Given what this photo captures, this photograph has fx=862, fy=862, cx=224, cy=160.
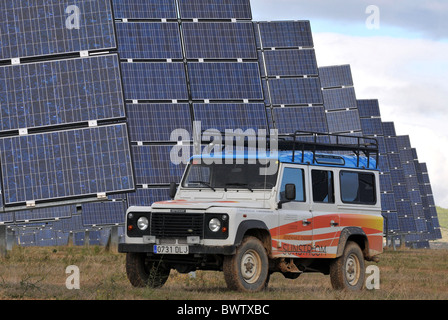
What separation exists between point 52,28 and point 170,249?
42.6 feet

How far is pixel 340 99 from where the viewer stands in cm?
5506

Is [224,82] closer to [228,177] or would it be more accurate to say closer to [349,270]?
[349,270]

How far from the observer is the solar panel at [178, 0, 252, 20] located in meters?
30.9

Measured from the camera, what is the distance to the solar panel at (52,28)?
85.9 feet

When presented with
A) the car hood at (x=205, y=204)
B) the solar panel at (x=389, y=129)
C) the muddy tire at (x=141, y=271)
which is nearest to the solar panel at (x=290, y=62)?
→ the car hood at (x=205, y=204)

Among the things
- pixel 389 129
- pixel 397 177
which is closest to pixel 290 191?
pixel 397 177

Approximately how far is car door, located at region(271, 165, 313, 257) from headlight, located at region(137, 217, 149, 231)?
2.37 meters

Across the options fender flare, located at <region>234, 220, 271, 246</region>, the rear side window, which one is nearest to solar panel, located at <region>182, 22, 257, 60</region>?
the rear side window

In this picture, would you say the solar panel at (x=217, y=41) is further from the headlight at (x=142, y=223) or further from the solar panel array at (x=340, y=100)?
the solar panel array at (x=340, y=100)

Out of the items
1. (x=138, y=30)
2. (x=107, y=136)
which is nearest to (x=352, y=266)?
(x=107, y=136)

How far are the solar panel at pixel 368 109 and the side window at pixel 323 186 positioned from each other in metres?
46.5

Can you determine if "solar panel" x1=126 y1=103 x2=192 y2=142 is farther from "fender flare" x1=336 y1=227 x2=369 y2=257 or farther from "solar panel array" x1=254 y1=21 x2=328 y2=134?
"fender flare" x1=336 y1=227 x2=369 y2=257

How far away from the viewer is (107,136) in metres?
25.2

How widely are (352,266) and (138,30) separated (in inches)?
583
